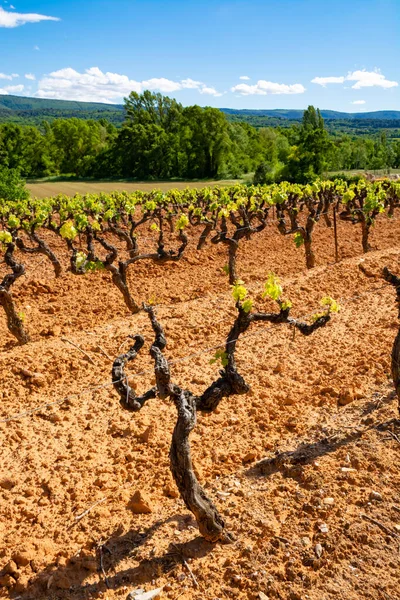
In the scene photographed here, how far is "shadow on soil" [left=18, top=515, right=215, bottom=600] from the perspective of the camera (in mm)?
4090

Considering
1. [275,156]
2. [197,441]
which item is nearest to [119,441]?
[197,441]

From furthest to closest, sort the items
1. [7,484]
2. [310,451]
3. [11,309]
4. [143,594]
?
[11,309] < [310,451] < [7,484] < [143,594]

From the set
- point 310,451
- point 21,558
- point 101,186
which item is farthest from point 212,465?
point 101,186

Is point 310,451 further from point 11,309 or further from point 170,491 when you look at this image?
point 11,309

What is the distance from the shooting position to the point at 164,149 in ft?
168

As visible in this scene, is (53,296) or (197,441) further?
(53,296)

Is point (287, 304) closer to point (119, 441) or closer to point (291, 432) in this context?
point (291, 432)

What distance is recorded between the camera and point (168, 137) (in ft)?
167

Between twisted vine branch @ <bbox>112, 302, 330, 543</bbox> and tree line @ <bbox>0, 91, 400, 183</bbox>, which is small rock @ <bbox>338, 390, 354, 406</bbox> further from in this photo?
tree line @ <bbox>0, 91, 400, 183</bbox>

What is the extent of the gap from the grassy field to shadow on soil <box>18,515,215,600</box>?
40458 mm

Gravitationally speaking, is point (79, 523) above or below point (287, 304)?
below

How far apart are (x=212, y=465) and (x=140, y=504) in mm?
995

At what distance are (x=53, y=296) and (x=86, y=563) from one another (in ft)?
26.5

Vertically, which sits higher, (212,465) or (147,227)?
(147,227)
